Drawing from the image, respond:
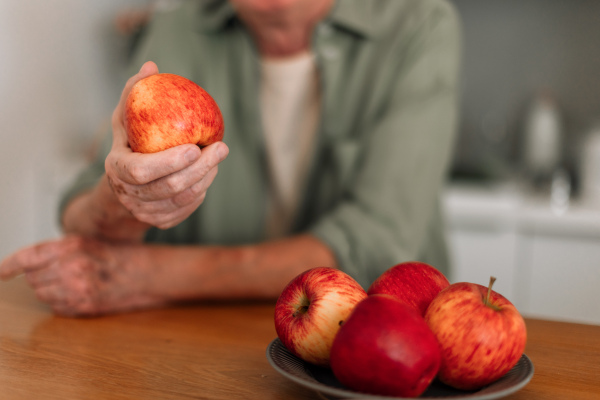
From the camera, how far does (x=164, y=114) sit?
593 millimetres

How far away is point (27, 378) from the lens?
0.57 meters

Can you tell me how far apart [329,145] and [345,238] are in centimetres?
33

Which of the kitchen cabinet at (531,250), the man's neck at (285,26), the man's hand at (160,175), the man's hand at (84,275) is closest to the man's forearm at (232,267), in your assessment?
the man's hand at (84,275)

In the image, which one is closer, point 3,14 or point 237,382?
point 237,382

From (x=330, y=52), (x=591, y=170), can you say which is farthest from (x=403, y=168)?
(x=591, y=170)

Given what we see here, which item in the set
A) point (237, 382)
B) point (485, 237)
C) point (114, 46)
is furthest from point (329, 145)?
point (114, 46)

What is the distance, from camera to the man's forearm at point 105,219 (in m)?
0.80

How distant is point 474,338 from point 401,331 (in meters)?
0.07

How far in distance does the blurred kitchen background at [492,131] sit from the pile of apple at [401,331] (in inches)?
60.0

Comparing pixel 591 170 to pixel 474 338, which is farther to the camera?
pixel 591 170

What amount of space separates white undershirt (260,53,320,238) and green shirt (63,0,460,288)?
0.10 ft

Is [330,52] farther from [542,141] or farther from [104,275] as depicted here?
[542,141]

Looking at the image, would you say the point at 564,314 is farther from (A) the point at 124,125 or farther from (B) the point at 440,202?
(A) the point at 124,125

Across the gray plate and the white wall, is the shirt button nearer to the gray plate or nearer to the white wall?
the gray plate
